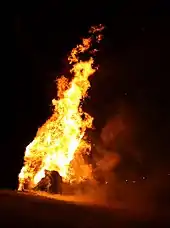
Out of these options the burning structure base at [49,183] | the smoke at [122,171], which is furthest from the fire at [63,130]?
the smoke at [122,171]

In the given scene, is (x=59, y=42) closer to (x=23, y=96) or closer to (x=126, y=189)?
(x=23, y=96)

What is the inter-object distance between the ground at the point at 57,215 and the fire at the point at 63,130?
158 inches

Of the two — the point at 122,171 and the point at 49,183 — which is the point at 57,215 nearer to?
the point at 49,183

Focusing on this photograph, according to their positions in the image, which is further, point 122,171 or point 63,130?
point 122,171

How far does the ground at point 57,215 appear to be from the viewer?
417 inches

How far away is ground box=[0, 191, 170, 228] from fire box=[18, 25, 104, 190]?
13.2 ft

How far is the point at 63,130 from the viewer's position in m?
19.7

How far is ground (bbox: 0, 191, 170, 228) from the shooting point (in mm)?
10594

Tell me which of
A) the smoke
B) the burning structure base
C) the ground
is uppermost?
the smoke

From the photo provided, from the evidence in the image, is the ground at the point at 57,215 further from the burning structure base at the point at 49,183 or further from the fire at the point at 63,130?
the fire at the point at 63,130

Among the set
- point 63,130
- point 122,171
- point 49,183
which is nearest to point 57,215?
point 49,183

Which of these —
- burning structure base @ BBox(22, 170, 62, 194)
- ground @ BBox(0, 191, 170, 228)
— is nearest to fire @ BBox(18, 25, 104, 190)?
burning structure base @ BBox(22, 170, 62, 194)

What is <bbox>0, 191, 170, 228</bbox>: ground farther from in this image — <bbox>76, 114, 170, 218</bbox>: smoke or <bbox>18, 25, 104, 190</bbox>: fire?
<bbox>76, 114, 170, 218</bbox>: smoke

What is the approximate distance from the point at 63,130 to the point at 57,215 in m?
8.02
